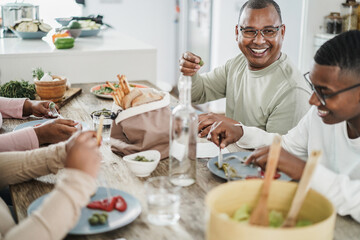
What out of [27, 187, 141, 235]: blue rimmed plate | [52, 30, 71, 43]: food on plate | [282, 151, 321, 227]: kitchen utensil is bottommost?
[27, 187, 141, 235]: blue rimmed plate

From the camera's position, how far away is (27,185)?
1329 millimetres

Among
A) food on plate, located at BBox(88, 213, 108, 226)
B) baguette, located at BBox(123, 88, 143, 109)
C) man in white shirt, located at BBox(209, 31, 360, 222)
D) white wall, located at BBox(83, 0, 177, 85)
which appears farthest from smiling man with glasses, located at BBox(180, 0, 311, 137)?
white wall, located at BBox(83, 0, 177, 85)

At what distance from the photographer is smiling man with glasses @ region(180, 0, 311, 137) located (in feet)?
6.65

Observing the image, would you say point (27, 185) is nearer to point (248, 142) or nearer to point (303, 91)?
point (248, 142)

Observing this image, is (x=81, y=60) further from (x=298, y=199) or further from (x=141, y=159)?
(x=298, y=199)

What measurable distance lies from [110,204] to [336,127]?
741 millimetres

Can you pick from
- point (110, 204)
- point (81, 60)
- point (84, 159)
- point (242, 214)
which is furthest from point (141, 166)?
point (81, 60)

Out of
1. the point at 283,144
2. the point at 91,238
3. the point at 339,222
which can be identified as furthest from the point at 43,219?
the point at 283,144

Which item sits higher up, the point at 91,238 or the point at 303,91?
the point at 303,91

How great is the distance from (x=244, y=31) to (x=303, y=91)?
1.33 ft

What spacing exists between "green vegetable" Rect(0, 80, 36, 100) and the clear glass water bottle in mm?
1223

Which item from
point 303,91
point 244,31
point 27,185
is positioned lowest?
point 27,185

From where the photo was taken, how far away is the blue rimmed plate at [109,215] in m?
1.04

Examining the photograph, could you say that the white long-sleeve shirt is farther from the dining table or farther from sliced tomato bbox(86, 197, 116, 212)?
sliced tomato bbox(86, 197, 116, 212)
